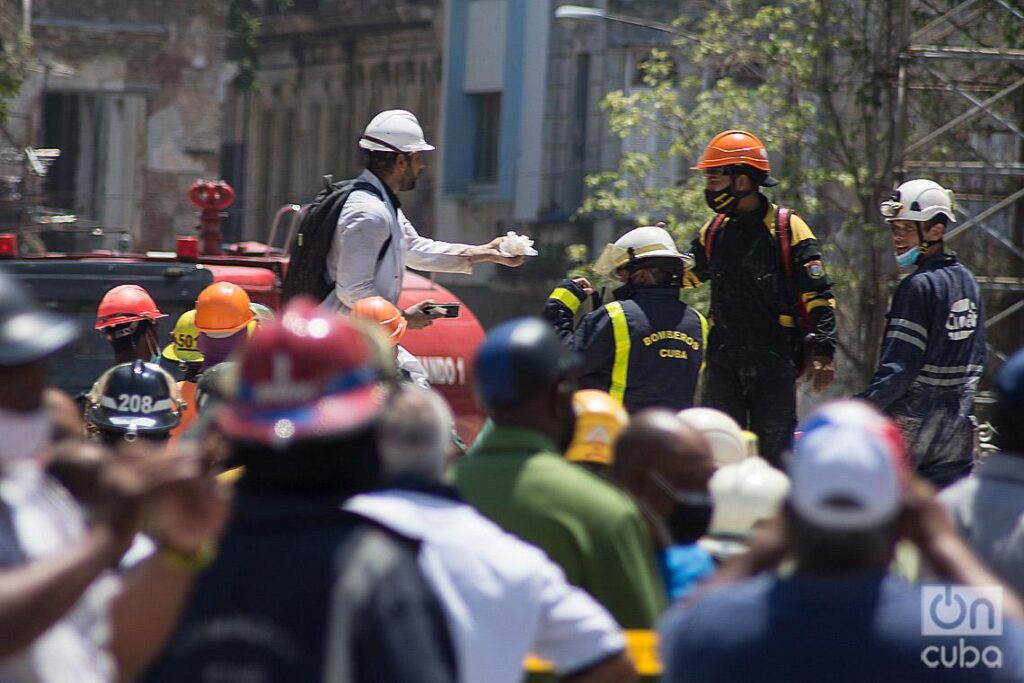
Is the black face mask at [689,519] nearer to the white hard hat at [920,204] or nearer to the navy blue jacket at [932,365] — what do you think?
the navy blue jacket at [932,365]

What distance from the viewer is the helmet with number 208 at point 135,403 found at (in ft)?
18.5

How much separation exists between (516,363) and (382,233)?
12.8 ft

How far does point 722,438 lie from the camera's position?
5219 millimetres

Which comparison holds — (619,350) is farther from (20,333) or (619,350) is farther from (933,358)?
(20,333)

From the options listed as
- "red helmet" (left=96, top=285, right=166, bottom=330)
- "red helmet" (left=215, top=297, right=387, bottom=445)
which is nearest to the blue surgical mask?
"red helmet" (left=96, top=285, right=166, bottom=330)

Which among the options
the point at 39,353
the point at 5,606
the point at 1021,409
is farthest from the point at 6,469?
the point at 1021,409

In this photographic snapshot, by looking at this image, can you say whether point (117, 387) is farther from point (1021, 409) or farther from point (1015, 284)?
point (1015, 284)

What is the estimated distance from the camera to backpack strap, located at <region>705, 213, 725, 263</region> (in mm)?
8055

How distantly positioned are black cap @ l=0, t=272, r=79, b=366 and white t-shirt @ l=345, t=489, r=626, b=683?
0.62 m

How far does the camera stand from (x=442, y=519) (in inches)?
129

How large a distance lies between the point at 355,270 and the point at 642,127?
1147 cm

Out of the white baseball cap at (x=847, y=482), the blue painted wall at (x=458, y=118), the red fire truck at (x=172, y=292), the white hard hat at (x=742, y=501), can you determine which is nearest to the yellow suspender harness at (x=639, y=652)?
the white hard hat at (x=742, y=501)

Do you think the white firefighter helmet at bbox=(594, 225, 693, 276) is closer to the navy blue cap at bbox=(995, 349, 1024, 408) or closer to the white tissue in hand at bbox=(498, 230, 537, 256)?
the white tissue in hand at bbox=(498, 230, 537, 256)

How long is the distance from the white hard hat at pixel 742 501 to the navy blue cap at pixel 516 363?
0.63 metres
